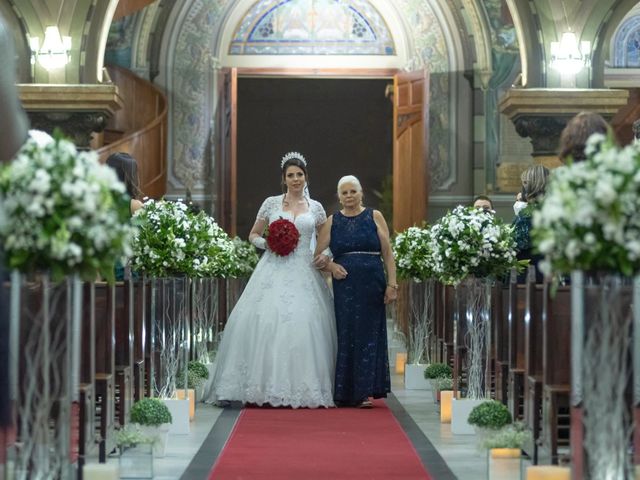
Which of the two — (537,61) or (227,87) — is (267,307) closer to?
(537,61)

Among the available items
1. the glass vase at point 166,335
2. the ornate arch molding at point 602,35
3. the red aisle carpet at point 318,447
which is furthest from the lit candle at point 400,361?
the ornate arch molding at point 602,35

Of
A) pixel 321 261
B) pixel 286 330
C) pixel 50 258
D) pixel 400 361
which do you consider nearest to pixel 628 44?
pixel 400 361

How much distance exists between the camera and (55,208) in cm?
489

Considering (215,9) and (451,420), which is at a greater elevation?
(215,9)

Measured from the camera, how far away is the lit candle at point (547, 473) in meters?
5.80

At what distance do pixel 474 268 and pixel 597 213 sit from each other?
→ 14.4ft

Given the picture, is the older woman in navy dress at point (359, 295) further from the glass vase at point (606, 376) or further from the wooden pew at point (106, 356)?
the glass vase at point (606, 376)

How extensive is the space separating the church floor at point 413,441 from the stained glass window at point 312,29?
9739mm

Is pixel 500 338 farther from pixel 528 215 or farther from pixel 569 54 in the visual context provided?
pixel 569 54

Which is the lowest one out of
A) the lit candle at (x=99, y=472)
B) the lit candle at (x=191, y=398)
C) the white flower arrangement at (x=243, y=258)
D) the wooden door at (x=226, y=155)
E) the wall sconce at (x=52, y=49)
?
the lit candle at (x=191, y=398)

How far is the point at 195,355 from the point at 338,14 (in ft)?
29.8

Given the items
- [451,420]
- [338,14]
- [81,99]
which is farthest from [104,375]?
[338,14]

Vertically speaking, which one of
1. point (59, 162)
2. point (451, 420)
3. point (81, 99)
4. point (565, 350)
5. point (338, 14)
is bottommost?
point (451, 420)

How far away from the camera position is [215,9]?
19.3 metres
